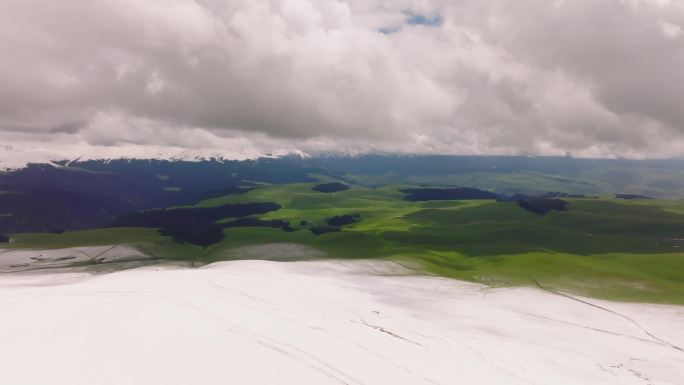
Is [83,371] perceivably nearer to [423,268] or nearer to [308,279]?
[308,279]

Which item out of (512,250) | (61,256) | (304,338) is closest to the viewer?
(304,338)

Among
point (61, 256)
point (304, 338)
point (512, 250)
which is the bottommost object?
point (512, 250)

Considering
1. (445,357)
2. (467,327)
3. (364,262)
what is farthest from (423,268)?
(445,357)

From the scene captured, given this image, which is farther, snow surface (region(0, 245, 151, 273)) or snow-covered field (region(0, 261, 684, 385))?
snow surface (region(0, 245, 151, 273))

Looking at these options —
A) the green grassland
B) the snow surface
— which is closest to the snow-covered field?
the green grassland

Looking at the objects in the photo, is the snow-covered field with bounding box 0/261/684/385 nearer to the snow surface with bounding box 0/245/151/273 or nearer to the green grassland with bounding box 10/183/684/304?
the green grassland with bounding box 10/183/684/304

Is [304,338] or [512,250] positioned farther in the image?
[512,250]

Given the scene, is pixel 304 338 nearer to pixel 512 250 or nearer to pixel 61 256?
pixel 512 250

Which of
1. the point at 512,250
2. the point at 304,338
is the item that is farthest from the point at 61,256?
the point at 512,250
